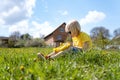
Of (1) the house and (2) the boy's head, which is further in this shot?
(1) the house

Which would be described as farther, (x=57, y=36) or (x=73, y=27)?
(x=57, y=36)

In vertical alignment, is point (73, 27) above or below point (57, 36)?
below

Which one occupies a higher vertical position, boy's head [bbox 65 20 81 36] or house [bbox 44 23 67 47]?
house [bbox 44 23 67 47]

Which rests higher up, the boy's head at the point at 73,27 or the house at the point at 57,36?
the house at the point at 57,36

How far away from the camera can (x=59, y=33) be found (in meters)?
88.8

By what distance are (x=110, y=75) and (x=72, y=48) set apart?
2758 millimetres

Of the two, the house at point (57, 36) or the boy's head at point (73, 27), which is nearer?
the boy's head at point (73, 27)

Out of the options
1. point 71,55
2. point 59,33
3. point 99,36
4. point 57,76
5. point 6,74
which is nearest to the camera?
point 57,76

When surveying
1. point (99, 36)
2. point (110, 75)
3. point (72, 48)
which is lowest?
point (110, 75)

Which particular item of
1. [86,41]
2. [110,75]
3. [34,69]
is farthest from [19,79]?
[86,41]

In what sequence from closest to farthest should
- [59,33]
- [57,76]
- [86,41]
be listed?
[57,76] → [86,41] → [59,33]

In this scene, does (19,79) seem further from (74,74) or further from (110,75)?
(110,75)

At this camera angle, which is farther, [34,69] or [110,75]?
[110,75]

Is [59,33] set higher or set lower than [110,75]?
higher
